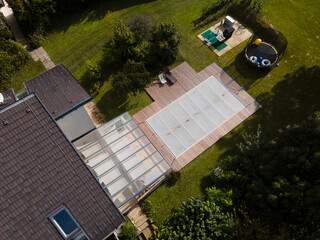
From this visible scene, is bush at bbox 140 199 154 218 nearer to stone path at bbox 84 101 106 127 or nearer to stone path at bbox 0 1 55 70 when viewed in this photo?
stone path at bbox 84 101 106 127

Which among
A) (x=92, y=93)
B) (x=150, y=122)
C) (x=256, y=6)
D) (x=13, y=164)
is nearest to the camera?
(x=13, y=164)

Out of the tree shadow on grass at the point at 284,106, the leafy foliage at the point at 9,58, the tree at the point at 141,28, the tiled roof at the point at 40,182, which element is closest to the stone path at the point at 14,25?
the leafy foliage at the point at 9,58

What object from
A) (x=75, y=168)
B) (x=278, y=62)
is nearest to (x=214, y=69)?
(x=278, y=62)

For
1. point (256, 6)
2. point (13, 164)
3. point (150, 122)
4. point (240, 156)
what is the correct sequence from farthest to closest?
point (256, 6) < point (150, 122) < point (240, 156) < point (13, 164)

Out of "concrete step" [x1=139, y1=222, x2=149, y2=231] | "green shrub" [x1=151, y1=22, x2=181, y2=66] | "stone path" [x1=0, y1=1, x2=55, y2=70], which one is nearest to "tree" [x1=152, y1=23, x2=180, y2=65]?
"green shrub" [x1=151, y1=22, x2=181, y2=66]

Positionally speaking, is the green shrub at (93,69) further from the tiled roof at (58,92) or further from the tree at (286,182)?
the tree at (286,182)

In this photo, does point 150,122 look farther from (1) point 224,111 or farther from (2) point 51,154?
(2) point 51,154
